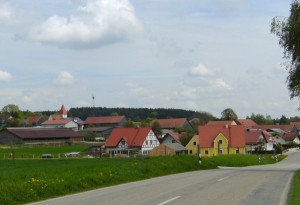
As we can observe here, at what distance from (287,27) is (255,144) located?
80.0 m

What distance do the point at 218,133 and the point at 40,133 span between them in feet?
172

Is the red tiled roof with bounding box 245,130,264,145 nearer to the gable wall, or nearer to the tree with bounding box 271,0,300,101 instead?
the gable wall

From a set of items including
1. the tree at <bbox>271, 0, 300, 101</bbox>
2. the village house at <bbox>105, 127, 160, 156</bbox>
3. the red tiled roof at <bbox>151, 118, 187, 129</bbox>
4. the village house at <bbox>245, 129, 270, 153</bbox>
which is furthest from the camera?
the red tiled roof at <bbox>151, 118, 187, 129</bbox>

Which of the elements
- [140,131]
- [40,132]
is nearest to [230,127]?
[140,131]

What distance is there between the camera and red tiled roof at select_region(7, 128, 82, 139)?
12116cm

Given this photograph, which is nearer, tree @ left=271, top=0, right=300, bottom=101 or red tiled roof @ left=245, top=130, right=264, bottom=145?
tree @ left=271, top=0, right=300, bottom=101

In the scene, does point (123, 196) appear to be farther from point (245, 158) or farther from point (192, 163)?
point (245, 158)

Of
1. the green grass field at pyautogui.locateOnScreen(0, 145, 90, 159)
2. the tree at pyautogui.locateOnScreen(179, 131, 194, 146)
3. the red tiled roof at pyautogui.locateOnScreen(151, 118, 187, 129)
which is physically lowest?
the green grass field at pyautogui.locateOnScreen(0, 145, 90, 159)

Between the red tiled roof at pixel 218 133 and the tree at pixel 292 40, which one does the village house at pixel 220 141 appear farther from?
the tree at pixel 292 40

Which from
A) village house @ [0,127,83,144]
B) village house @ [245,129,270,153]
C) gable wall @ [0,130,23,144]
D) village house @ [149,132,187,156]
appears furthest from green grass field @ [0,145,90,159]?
village house @ [245,129,270,153]

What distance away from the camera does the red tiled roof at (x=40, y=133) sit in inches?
4770

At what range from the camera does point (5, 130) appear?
402 feet

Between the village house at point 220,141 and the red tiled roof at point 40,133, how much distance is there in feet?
155

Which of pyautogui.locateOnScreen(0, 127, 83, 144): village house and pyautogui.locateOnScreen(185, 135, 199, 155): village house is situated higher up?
pyautogui.locateOnScreen(0, 127, 83, 144): village house
